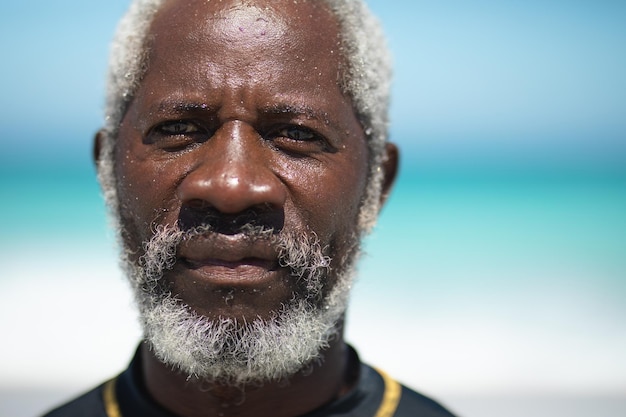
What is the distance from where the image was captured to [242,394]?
2.29 metres

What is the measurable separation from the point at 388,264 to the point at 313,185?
11.2 metres

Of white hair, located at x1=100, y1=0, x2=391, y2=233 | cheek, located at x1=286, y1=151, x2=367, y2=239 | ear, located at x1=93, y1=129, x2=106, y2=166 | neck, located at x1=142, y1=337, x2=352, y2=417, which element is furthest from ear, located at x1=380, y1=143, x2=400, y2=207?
ear, located at x1=93, y1=129, x2=106, y2=166

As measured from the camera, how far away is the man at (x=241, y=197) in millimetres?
2033

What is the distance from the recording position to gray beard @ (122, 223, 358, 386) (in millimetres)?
2061

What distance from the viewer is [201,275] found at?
2031mm

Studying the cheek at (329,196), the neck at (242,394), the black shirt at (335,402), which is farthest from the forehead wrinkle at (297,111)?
the black shirt at (335,402)

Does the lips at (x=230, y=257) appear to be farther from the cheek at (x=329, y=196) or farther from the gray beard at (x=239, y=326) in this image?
the cheek at (x=329, y=196)

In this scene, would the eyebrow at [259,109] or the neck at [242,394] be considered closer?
the eyebrow at [259,109]

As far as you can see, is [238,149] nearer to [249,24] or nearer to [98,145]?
[249,24]

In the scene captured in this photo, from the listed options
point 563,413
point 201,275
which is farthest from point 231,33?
point 563,413

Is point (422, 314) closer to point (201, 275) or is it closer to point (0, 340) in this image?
point (0, 340)

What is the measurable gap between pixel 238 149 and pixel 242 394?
78 cm

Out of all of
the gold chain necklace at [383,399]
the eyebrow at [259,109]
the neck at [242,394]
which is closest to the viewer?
the eyebrow at [259,109]

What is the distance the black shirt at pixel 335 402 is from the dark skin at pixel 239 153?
10 cm
